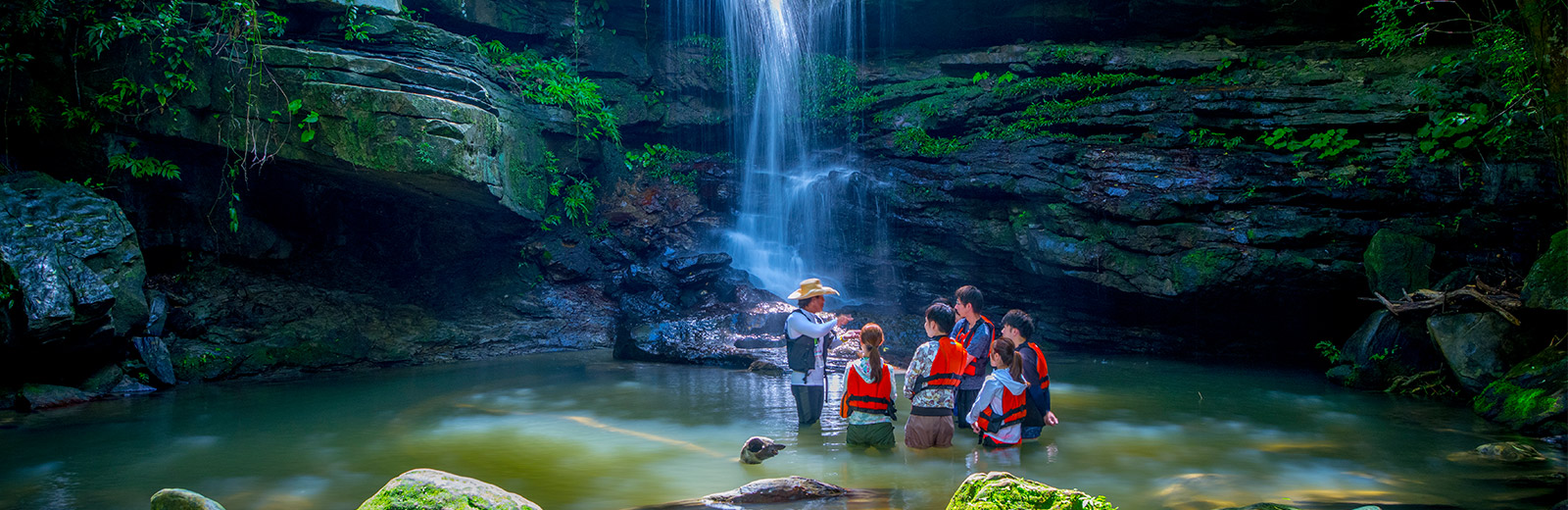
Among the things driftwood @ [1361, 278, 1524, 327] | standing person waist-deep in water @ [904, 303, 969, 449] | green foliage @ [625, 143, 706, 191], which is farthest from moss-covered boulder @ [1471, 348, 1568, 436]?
green foliage @ [625, 143, 706, 191]

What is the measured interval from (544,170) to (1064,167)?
8.51m

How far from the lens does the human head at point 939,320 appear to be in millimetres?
5508

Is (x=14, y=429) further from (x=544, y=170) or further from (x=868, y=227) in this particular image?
(x=868, y=227)

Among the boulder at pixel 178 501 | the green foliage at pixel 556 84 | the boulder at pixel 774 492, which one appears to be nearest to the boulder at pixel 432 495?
the boulder at pixel 178 501

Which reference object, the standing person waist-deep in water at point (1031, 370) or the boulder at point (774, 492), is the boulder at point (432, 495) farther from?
the standing person waist-deep in water at point (1031, 370)

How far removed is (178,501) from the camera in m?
3.66

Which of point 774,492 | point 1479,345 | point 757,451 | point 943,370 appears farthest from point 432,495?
point 1479,345

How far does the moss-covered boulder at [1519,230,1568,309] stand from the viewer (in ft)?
22.3

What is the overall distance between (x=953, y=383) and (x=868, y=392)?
0.62 m

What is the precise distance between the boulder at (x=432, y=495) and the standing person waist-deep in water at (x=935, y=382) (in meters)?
3.11

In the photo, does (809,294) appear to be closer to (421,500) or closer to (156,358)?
(421,500)

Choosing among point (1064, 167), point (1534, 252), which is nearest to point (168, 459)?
point (1064, 167)

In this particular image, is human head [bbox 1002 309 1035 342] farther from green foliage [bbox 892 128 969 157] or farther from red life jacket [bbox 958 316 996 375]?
green foliage [bbox 892 128 969 157]

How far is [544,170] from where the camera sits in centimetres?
1302
